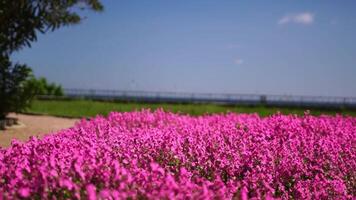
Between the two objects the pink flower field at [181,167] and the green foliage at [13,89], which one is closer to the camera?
the pink flower field at [181,167]

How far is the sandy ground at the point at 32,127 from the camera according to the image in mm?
13552

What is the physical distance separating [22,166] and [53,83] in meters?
35.0

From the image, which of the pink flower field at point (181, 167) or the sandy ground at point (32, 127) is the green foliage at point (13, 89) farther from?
the pink flower field at point (181, 167)

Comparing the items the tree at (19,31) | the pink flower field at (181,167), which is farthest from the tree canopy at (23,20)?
the pink flower field at (181,167)

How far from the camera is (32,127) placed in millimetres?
16203

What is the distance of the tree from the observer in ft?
51.8

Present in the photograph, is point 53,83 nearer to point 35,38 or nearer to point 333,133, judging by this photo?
point 35,38

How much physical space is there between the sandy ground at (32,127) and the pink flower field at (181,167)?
16.6 feet

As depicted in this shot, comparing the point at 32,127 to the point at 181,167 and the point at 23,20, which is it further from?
the point at 181,167

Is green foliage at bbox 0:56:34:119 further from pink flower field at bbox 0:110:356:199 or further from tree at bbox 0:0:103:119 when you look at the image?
pink flower field at bbox 0:110:356:199

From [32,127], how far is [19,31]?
3.08m

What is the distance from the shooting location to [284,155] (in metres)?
7.53

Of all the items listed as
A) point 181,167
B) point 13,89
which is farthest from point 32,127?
point 181,167

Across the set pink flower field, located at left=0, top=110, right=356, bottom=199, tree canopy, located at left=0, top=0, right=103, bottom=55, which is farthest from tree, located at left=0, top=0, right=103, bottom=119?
pink flower field, located at left=0, top=110, right=356, bottom=199
